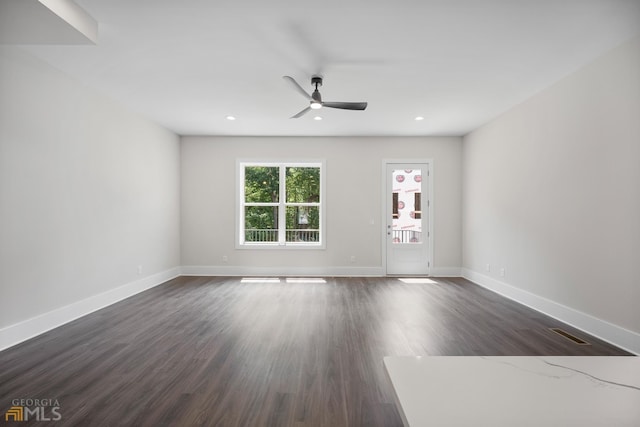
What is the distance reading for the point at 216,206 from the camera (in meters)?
6.30

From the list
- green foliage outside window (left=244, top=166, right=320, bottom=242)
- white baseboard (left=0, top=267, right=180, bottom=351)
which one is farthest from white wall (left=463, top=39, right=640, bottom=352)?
white baseboard (left=0, top=267, right=180, bottom=351)

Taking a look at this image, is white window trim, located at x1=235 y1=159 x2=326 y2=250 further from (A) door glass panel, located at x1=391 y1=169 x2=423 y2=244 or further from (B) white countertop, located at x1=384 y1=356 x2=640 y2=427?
(B) white countertop, located at x1=384 y1=356 x2=640 y2=427

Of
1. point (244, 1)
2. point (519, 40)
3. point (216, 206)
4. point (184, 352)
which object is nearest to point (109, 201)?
point (216, 206)

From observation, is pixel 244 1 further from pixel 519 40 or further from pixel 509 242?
pixel 509 242

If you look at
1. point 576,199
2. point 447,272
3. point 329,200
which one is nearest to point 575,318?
point 576,199

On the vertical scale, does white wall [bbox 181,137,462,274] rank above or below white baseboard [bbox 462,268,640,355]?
above

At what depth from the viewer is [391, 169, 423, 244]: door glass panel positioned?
629cm

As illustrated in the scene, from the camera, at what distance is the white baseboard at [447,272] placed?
20.4ft

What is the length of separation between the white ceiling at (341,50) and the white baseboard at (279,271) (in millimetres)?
3080

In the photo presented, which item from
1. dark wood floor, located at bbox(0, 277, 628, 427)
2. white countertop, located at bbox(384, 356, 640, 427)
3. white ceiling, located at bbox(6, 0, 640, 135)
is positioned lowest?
dark wood floor, located at bbox(0, 277, 628, 427)

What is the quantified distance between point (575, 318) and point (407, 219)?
322 centimetres

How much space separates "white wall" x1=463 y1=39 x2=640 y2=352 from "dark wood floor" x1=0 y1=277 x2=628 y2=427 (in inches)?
14.3

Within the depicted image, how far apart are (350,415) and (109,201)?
415cm

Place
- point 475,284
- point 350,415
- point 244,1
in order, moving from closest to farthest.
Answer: point 350,415 < point 244,1 < point 475,284
